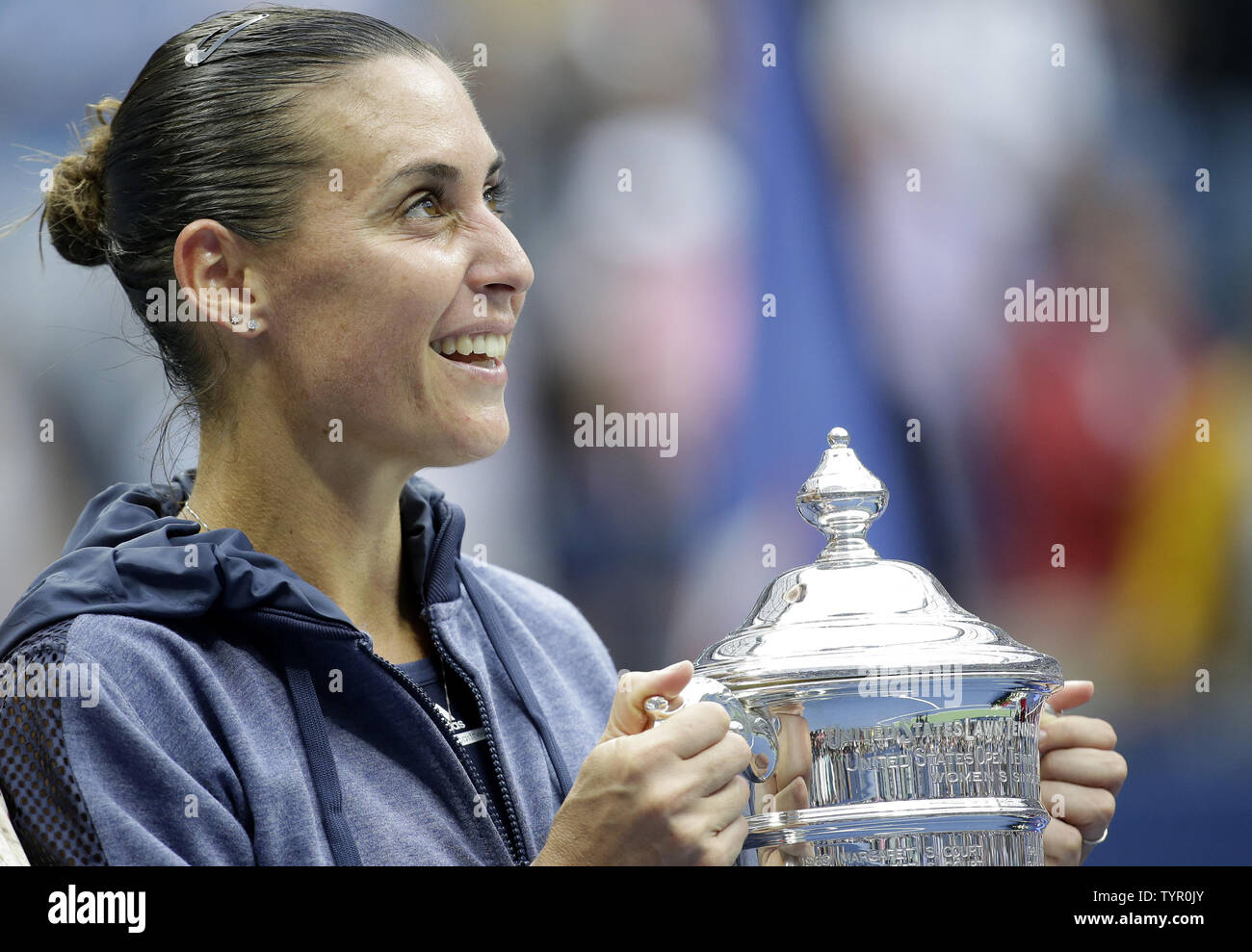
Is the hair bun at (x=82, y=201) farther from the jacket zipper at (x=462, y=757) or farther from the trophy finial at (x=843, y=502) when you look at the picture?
the trophy finial at (x=843, y=502)

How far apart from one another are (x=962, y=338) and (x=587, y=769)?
4.08 ft

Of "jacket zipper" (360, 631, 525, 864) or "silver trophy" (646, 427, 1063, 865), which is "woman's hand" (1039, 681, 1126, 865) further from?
"jacket zipper" (360, 631, 525, 864)

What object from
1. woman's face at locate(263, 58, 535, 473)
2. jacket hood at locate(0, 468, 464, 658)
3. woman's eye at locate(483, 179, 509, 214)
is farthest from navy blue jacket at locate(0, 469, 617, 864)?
woman's eye at locate(483, 179, 509, 214)

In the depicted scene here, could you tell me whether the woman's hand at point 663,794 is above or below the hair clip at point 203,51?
below

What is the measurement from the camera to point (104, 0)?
1420 millimetres

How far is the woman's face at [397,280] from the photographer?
0.89 meters

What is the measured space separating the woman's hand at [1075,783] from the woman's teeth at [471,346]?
0.46 meters

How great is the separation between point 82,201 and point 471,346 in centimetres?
38

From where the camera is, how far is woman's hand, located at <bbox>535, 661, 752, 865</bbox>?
0.69m

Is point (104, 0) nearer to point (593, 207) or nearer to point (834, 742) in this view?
point (593, 207)

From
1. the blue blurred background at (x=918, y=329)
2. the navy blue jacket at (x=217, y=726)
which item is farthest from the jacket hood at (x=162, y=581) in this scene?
the blue blurred background at (x=918, y=329)
